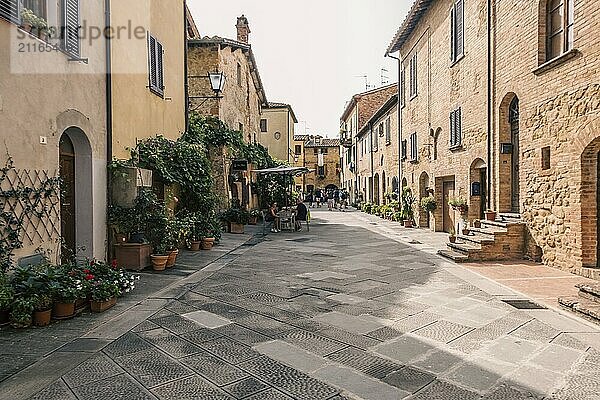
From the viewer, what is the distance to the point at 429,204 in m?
16.9

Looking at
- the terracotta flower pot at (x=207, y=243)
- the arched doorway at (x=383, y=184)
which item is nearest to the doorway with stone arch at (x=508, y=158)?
the terracotta flower pot at (x=207, y=243)

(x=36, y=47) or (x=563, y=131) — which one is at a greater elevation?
(x=36, y=47)

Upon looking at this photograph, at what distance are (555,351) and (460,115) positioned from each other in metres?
10.7

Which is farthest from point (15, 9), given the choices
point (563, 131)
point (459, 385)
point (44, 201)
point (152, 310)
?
point (563, 131)

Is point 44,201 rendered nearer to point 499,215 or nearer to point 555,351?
point 555,351

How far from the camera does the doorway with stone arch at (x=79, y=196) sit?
7527 millimetres

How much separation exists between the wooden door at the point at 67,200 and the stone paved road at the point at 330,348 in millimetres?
1830

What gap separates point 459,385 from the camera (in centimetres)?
369

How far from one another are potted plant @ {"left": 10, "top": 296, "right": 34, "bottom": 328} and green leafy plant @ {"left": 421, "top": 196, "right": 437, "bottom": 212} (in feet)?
46.3

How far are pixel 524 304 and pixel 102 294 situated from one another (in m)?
5.53

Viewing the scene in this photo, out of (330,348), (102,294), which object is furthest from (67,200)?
(330,348)

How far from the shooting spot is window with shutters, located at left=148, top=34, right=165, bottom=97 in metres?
10.3

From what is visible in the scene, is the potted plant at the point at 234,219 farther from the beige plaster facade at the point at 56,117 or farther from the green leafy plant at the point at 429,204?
the beige plaster facade at the point at 56,117

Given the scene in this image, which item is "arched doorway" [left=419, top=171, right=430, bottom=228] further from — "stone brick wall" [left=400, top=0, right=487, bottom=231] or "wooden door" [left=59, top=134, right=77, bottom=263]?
"wooden door" [left=59, top=134, right=77, bottom=263]
